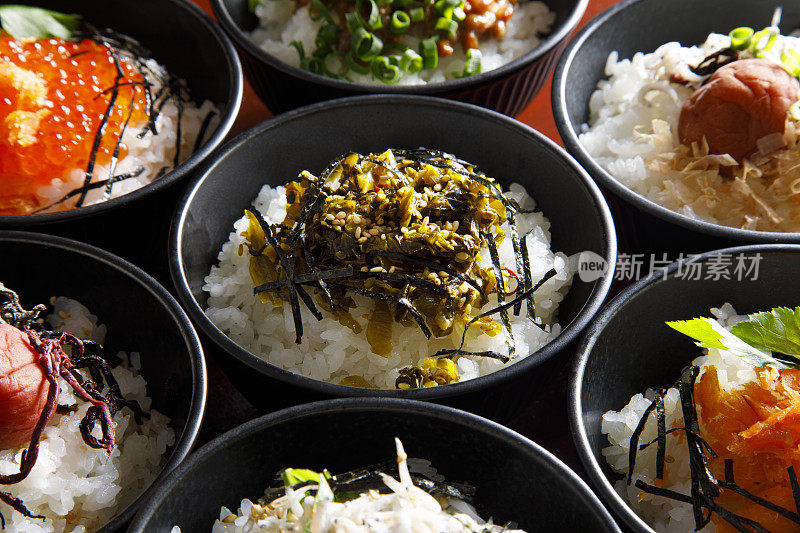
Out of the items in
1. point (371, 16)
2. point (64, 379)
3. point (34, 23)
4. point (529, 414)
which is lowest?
point (529, 414)

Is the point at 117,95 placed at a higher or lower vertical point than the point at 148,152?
higher

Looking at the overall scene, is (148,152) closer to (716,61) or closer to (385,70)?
(385,70)

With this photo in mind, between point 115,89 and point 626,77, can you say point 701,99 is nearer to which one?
point 626,77

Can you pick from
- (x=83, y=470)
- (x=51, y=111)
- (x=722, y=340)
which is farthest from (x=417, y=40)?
(x=83, y=470)

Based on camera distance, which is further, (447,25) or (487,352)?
(447,25)

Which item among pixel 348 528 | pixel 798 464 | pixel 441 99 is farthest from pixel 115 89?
pixel 798 464

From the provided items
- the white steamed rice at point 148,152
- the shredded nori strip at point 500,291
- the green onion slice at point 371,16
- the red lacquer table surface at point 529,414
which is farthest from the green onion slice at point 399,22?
the red lacquer table surface at point 529,414
